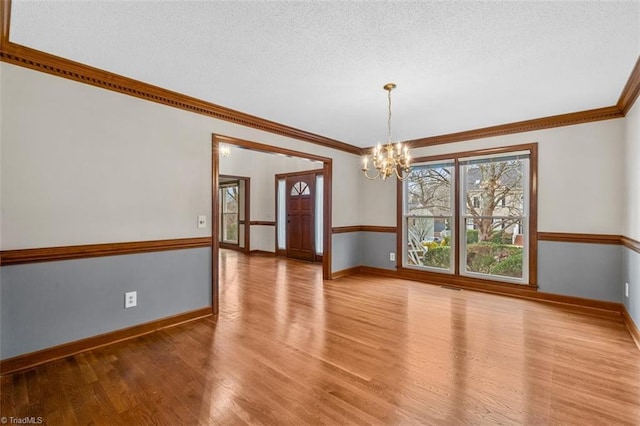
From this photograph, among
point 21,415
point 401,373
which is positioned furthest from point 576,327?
point 21,415

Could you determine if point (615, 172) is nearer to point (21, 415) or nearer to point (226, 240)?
point (21, 415)

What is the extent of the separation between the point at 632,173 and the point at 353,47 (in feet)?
10.5

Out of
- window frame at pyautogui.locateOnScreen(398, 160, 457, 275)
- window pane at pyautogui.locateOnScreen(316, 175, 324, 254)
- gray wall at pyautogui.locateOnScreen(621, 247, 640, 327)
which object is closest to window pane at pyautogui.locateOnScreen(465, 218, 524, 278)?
window frame at pyautogui.locateOnScreen(398, 160, 457, 275)

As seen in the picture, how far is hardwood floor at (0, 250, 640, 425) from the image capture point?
5.70ft

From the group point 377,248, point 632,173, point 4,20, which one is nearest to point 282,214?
point 377,248

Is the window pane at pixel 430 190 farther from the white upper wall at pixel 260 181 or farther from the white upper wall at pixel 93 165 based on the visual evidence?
the white upper wall at pixel 260 181

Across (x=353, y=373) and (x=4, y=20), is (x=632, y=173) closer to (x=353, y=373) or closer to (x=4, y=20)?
(x=353, y=373)

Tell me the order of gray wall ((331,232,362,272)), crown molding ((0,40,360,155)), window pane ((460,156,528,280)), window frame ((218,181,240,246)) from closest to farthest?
1. crown molding ((0,40,360,155))
2. window pane ((460,156,528,280))
3. gray wall ((331,232,362,272))
4. window frame ((218,181,240,246))

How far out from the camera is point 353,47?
2.12 m

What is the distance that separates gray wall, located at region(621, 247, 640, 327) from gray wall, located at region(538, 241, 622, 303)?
109mm

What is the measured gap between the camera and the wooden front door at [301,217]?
6.96 metres

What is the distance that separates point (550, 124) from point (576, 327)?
8.28ft

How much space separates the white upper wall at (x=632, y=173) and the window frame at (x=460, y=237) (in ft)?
2.83

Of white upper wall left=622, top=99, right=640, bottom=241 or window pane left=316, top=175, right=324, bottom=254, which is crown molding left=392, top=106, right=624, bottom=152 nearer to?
white upper wall left=622, top=99, right=640, bottom=241
